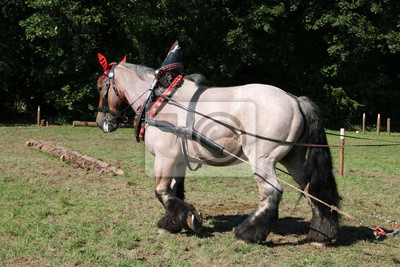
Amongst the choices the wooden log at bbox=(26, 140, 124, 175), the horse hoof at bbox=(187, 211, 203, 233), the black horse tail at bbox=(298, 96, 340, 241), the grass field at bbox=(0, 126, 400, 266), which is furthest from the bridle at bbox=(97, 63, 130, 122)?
the wooden log at bbox=(26, 140, 124, 175)

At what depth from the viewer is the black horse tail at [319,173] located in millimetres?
4797

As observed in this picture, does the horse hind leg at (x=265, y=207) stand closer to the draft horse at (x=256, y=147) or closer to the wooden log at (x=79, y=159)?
the draft horse at (x=256, y=147)

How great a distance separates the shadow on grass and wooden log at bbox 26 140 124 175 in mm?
3754

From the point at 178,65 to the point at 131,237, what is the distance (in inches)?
92.0

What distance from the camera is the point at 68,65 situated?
2164cm

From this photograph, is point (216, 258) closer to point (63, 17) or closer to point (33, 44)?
point (63, 17)

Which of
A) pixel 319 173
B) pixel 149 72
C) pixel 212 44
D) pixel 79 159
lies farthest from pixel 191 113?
pixel 212 44

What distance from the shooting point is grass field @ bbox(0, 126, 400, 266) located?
4352 mm

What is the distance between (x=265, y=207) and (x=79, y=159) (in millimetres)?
6490

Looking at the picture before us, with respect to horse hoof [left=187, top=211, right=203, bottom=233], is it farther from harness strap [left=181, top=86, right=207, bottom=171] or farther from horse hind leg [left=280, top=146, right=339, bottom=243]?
horse hind leg [left=280, top=146, right=339, bottom=243]

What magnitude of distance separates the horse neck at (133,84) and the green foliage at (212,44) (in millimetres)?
16027

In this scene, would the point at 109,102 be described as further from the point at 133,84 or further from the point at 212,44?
the point at 212,44

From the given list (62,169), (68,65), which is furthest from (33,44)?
(62,169)

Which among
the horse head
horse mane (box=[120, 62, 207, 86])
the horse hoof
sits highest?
horse mane (box=[120, 62, 207, 86])
